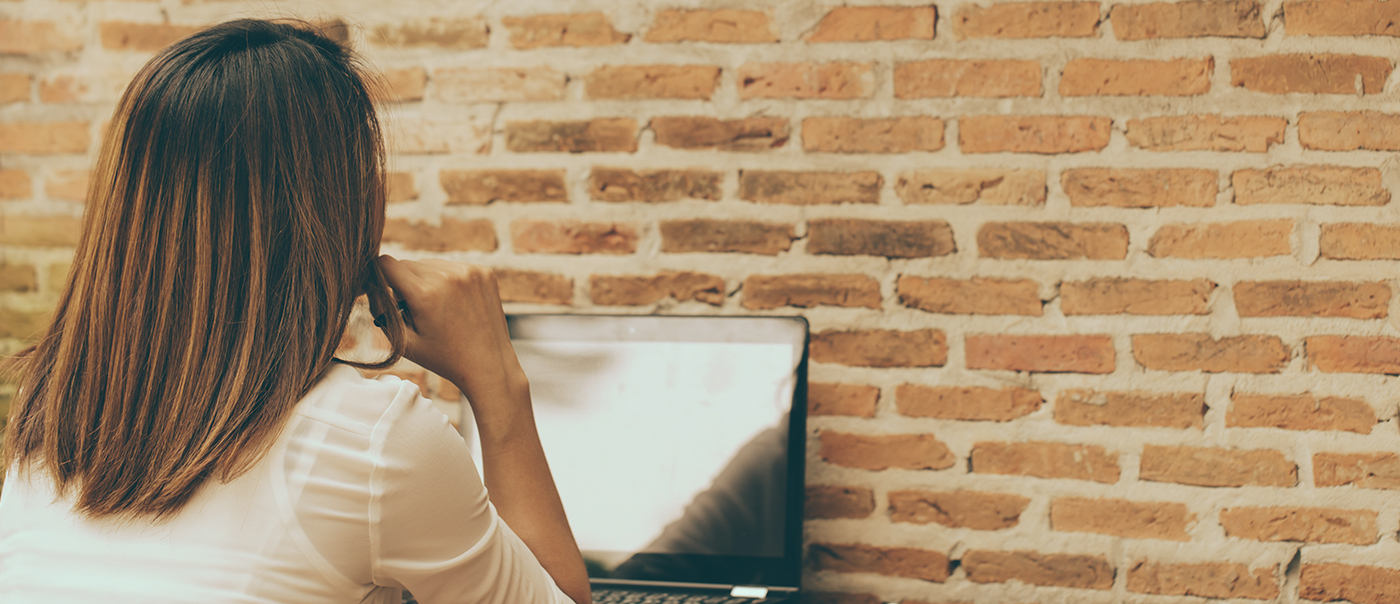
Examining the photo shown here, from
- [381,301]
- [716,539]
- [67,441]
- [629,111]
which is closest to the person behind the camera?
[67,441]

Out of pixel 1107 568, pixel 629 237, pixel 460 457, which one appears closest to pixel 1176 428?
pixel 1107 568

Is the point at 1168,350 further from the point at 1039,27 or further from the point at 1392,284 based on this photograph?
the point at 1039,27

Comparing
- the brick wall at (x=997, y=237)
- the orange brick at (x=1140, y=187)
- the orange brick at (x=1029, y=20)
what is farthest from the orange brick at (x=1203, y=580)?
the orange brick at (x=1029, y=20)

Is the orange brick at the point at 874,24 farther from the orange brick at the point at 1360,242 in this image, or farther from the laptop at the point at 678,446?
the orange brick at the point at 1360,242

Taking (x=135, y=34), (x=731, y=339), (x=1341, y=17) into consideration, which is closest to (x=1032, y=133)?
(x=1341, y=17)

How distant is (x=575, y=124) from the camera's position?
48.4 inches

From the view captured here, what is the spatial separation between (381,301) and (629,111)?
24.3 inches

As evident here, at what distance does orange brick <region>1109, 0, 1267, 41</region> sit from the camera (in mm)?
1095

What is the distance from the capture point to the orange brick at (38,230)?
51.8 inches

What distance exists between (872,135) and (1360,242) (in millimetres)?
700

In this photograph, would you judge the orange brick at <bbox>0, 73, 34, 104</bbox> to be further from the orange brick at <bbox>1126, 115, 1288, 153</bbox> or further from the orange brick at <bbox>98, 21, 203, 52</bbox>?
the orange brick at <bbox>1126, 115, 1288, 153</bbox>

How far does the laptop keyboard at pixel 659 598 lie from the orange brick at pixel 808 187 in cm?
59

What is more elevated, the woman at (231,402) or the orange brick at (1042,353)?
the woman at (231,402)

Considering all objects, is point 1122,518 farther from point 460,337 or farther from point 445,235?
point 445,235
